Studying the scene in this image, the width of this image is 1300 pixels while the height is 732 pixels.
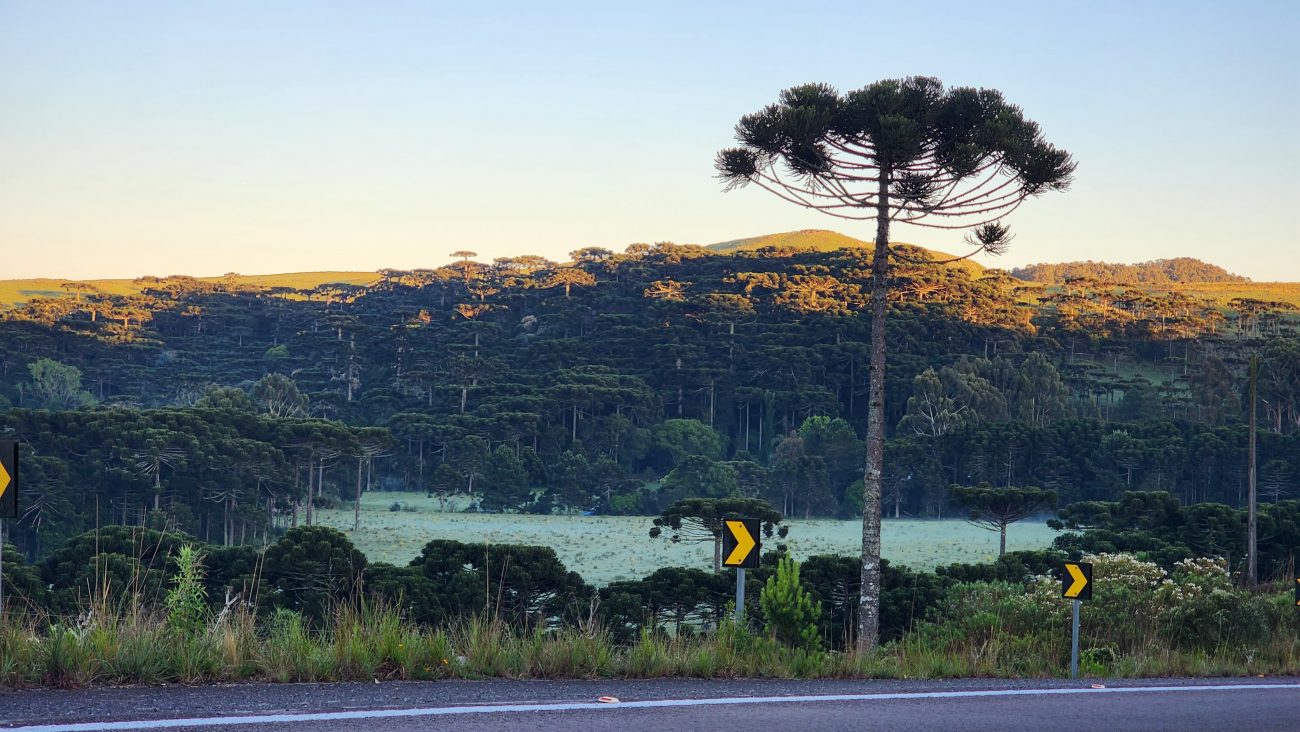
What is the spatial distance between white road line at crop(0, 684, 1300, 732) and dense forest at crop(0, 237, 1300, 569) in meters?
50.7

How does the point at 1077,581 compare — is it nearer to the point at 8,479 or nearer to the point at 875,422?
the point at 8,479

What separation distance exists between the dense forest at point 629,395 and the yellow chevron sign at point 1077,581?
48.8m

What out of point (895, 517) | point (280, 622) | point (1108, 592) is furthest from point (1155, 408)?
point (280, 622)

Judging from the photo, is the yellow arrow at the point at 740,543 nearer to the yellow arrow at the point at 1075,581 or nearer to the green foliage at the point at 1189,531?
the yellow arrow at the point at 1075,581

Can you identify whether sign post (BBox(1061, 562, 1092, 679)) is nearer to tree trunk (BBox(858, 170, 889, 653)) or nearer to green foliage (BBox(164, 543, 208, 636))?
green foliage (BBox(164, 543, 208, 636))

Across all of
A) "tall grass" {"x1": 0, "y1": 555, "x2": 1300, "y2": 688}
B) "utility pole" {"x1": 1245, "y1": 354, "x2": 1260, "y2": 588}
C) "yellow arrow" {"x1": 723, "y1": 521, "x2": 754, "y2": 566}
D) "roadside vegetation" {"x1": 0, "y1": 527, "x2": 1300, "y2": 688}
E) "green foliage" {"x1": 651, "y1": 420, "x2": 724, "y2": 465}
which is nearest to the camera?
"tall grass" {"x1": 0, "y1": 555, "x2": 1300, "y2": 688}

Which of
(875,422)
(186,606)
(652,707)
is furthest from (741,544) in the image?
(875,422)

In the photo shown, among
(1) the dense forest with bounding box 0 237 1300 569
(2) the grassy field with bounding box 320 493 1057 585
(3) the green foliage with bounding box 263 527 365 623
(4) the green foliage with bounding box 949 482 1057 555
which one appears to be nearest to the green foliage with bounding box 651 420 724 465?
(1) the dense forest with bounding box 0 237 1300 569

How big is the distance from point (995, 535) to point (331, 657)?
84.4 metres

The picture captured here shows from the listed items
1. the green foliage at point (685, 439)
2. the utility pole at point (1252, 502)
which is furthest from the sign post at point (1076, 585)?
the green foliage at point (685, 439)

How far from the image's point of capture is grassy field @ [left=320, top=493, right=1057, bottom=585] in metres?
69.6

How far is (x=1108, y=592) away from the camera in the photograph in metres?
13.2

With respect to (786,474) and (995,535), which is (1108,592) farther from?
(786,474)

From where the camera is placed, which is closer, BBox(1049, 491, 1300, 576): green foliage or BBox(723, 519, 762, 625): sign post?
BBox(723, 519, 762, 625): sign post
